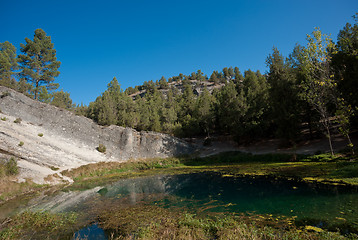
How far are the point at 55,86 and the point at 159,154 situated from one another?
1439 inches

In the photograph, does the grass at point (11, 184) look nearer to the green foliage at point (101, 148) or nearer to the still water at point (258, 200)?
the still water at point (258, 200)

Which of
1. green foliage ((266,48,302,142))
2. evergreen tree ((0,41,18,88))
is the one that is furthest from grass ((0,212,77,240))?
evergreen tree ((0,41,18,88))

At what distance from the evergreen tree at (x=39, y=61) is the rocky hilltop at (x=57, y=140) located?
9.95m

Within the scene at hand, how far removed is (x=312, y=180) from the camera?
1698 cm

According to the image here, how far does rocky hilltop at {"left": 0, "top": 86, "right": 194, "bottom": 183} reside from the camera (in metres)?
28.5

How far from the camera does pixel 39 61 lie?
50688mm

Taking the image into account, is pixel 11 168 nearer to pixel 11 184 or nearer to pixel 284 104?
pixel 11 184

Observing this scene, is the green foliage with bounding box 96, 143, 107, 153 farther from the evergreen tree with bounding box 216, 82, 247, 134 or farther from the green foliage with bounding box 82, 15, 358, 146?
the evergreen tree with bounding box 216, 82, 247, 134

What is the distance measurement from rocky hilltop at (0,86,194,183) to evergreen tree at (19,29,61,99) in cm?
995

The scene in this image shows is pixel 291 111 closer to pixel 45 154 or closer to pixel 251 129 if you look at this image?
pixel 251 129

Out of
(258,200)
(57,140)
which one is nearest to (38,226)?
(258,200)

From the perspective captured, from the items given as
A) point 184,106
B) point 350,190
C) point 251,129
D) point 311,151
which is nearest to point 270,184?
point 350,190

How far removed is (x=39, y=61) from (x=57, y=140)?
27521mm

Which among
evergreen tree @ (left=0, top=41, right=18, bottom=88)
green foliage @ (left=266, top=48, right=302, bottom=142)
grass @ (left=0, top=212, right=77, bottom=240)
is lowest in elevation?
grass @ (left=0, top=212, right=77, bottom=240)
